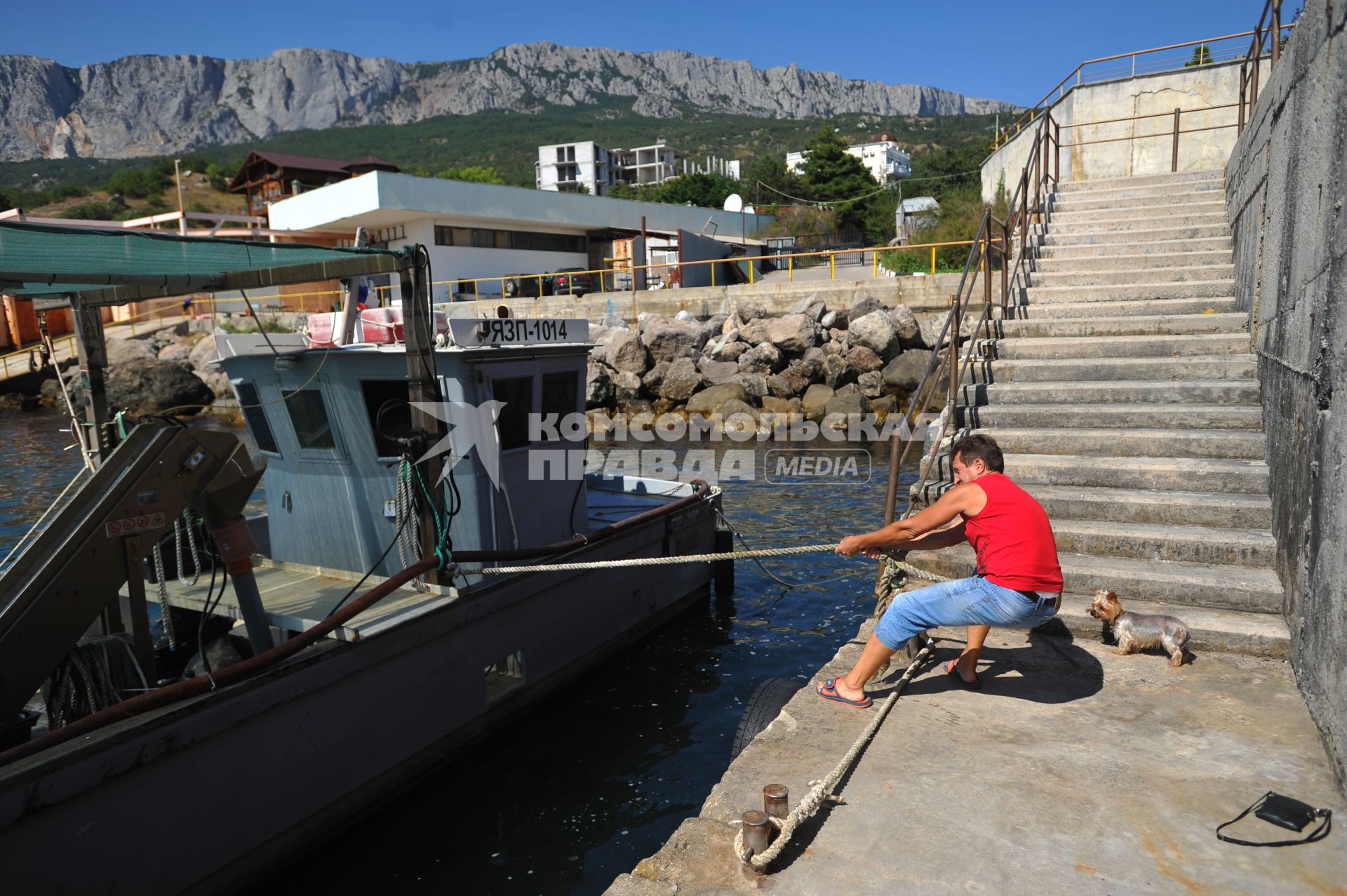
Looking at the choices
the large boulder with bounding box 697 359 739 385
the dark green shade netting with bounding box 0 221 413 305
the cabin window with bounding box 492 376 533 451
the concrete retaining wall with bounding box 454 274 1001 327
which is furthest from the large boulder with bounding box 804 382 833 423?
the dark green shade netting with bounding box 0 221 413 305

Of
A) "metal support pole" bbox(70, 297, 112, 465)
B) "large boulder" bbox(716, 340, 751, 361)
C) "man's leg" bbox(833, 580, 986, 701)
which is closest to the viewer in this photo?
"man's leg" bbox(833, 580, 986, 701)

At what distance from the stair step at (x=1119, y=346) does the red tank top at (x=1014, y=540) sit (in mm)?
4518

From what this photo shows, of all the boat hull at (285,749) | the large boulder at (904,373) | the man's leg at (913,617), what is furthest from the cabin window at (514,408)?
the large boulder at (904,373)

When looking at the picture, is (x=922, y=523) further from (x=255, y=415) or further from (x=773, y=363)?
(x=773, y=363)

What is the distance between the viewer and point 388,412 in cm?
705

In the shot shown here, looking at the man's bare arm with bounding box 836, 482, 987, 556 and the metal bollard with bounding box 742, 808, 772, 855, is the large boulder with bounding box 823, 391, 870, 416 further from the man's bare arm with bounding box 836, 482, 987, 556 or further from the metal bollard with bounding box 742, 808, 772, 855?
the metal bollard with bounding box 742, 808, 772, 855

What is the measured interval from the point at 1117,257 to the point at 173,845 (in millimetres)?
11004

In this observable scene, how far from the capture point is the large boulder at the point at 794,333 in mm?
23359

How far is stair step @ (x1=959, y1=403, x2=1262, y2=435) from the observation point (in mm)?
7027

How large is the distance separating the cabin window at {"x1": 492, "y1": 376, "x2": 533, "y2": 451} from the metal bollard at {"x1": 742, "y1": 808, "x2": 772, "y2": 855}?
4.42 metres

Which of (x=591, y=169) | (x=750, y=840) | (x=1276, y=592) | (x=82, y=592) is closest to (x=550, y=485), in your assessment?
(x=82, y=592)

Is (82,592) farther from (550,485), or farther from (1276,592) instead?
(1276,592)

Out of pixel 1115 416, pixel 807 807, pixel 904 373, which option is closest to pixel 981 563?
pixel 807 807

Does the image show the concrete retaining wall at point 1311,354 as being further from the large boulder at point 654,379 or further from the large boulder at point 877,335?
the large boulder at point 654,379
